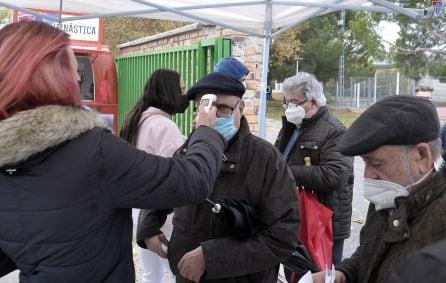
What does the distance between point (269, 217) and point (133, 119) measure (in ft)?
6.11

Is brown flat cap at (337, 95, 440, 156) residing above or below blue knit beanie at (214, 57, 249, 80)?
below

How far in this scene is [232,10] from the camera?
181 inches

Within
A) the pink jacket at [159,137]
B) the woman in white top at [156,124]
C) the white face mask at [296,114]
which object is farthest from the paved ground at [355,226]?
the white face mask at [296,114]

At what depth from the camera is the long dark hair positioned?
3.70 m

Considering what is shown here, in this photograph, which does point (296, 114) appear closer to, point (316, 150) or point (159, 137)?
point (316, 150)

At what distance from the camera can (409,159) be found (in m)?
1.56

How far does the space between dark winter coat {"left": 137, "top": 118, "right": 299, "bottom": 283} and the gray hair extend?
1.32 m

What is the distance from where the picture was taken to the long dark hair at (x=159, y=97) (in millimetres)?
3699

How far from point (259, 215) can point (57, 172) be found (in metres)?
0.93

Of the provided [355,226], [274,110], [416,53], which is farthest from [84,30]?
[274,110]

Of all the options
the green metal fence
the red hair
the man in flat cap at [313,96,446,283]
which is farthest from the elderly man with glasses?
the green metal fence

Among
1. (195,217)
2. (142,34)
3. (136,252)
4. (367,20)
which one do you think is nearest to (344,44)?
(367,20)

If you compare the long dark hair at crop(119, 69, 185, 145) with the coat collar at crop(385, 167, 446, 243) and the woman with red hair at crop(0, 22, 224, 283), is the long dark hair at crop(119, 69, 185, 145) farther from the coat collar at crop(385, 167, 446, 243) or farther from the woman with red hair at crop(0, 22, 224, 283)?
the coat collar at crop(385, 167, 446, 243)

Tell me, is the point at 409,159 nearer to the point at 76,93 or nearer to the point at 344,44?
the point at 76,93
